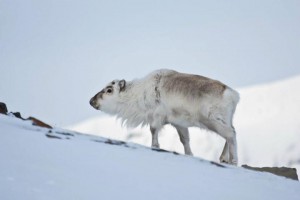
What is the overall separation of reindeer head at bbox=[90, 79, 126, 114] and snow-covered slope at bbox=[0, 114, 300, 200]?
4.86m

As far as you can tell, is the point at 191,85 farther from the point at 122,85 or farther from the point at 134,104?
the point at 122,85

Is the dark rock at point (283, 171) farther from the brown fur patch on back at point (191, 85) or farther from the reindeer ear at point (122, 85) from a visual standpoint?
the reindeer ear at point (122, 85)

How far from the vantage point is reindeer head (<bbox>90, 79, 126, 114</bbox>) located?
1547cm

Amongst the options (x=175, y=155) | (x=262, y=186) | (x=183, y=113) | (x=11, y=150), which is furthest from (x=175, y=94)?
(x=11, y=150)

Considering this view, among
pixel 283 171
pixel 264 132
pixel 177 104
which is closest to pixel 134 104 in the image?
pixel 177 104

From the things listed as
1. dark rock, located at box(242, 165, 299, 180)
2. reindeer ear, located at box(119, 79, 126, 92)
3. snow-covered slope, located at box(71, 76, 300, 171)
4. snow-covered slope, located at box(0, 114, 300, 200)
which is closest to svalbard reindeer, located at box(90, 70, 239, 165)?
reindeer ear, located at box(119, 79, 126, 92)

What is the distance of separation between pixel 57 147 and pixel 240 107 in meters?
180

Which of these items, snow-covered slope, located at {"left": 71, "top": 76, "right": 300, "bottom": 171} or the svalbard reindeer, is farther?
snow-covered slope, located at {"left": 71, "top": 76, "right": 300, "bottom": 171}

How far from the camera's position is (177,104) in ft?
43.9

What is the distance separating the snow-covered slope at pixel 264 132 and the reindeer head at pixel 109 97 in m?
130

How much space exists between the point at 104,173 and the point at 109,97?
759 centimetres

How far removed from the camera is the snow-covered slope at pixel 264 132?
509 ft

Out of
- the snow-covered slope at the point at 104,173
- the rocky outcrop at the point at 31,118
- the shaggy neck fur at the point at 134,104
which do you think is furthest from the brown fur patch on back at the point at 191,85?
the rocky outcrop at the point at 31,118

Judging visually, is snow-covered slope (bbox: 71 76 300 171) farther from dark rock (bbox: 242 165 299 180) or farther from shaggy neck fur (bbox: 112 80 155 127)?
dark rock (bbox: 242 165 299 180)
